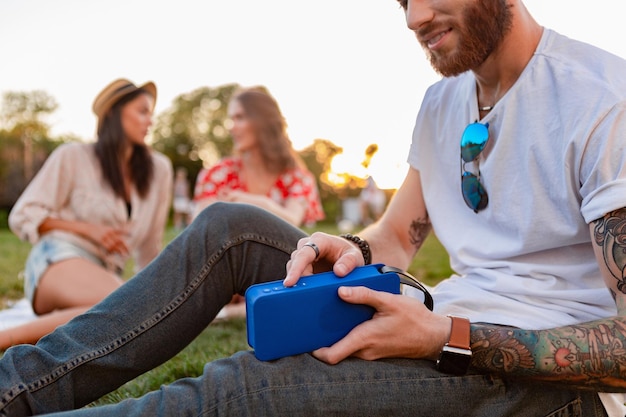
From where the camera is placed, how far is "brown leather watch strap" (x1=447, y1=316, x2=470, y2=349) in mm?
1346

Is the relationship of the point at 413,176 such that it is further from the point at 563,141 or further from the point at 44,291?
the point at 44,291

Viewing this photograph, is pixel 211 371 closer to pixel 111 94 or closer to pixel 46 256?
pixel 46 256

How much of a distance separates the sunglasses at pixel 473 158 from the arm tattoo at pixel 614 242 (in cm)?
43

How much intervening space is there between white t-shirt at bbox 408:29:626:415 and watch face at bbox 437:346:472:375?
26cm

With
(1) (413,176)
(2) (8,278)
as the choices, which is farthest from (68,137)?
(1) (413,176)

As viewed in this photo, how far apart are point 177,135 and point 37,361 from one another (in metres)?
34.8

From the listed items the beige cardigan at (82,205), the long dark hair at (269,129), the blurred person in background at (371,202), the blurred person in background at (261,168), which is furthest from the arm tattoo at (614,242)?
the blurred person in background at (371,202)

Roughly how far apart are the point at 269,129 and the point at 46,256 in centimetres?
222

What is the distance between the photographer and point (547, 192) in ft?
5.18

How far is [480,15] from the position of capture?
5.72 ft

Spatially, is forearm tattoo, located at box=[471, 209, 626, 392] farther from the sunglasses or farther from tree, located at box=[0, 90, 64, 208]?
tree, located at box=[0, 90, 64, 208]

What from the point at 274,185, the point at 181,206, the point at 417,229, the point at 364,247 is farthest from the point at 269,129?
the point at 181,206

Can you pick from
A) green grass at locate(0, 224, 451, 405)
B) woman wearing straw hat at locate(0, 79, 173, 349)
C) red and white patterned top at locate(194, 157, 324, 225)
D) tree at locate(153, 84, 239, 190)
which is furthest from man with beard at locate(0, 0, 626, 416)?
tree at locate(153, 84, 239, 190)

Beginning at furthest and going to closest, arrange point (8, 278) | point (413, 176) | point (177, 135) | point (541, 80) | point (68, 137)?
point (177, 135) < point (68, 137) < point (8, 278) < point (413, 176) < point (541, 80)
